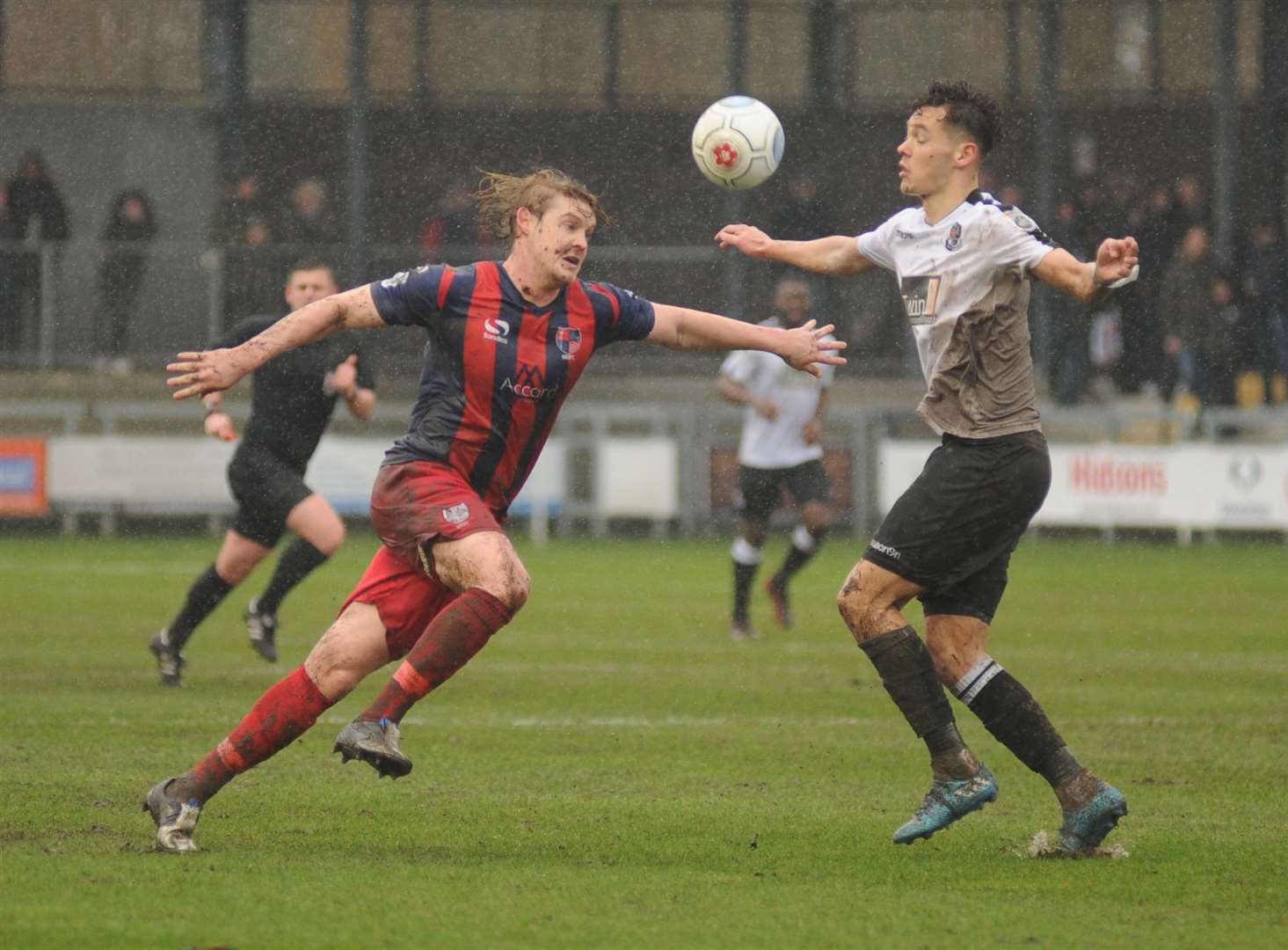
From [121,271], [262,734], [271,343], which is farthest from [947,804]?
[121,271]

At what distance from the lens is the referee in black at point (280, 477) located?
10.7 metres

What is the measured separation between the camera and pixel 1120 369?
24344 millimetres

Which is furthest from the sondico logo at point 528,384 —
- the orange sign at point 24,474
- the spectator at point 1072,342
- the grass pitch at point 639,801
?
the spectator at point 1072,342

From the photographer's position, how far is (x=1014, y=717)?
21.4 ft

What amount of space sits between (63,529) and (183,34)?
7726mm

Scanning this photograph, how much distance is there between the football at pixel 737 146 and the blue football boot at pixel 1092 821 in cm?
289

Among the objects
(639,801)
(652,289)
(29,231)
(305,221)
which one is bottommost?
(639,801)

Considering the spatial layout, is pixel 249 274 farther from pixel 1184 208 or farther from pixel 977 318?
pixel 977 318

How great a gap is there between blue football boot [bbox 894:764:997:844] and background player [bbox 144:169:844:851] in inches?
52.8

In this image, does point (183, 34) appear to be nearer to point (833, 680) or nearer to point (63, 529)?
point (63, 529)

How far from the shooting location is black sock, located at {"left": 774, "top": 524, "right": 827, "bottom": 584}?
14.0 metres

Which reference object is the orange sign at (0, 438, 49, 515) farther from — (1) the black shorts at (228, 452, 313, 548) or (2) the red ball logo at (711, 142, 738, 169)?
(2) the red ball logo at (711, 142, 738, 169)

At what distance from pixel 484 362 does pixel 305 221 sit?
17.9 metres

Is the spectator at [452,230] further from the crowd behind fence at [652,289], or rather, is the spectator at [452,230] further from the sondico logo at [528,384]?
the sondico logo at [528,384]
